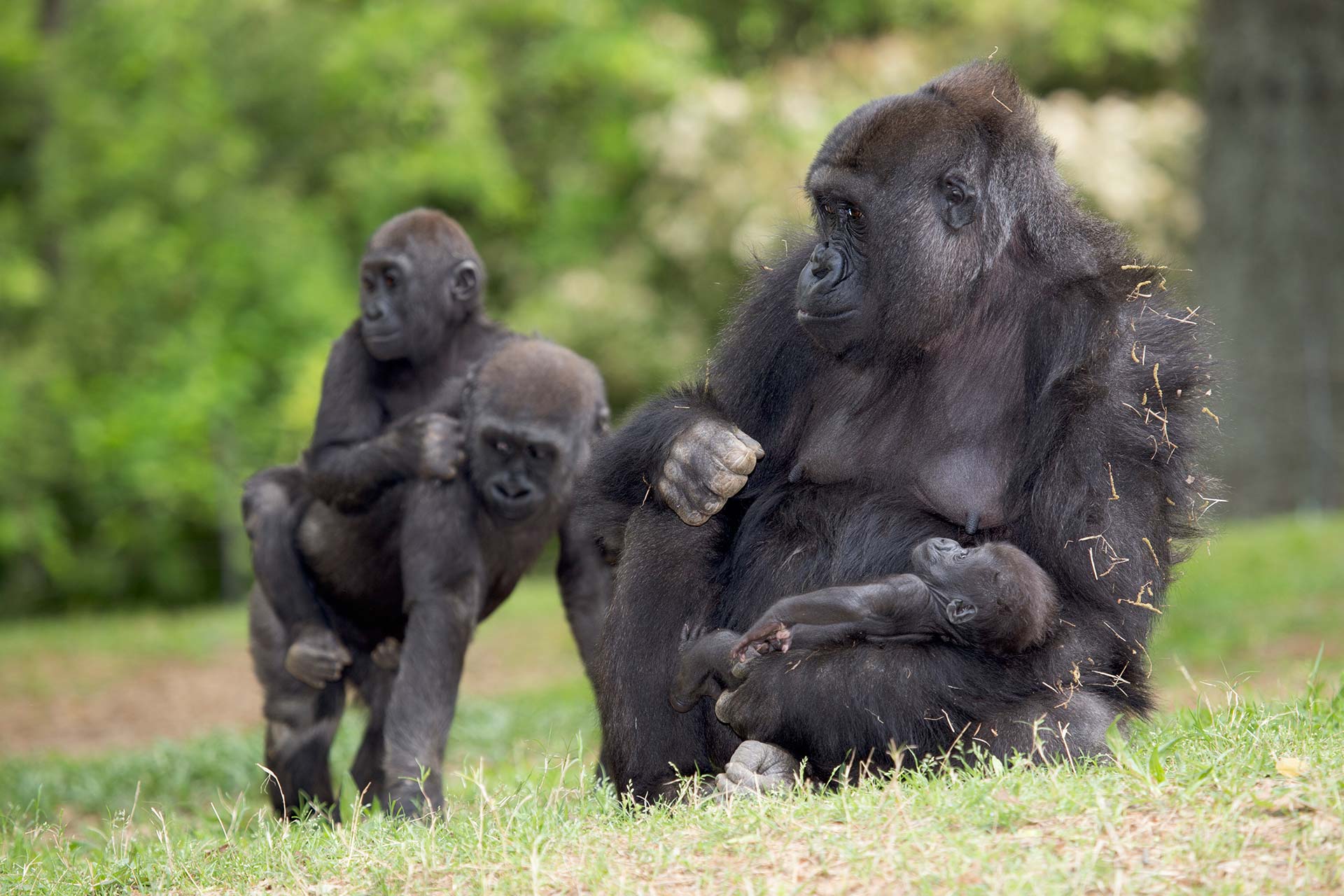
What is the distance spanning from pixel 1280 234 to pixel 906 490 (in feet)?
42.5

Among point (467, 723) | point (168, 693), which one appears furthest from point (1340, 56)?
point (168, 693)

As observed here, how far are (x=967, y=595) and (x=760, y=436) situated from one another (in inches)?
41.6

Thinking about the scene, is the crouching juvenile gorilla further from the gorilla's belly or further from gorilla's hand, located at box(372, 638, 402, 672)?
the gorilla's belly

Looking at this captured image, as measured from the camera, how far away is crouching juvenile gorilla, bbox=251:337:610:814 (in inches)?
209

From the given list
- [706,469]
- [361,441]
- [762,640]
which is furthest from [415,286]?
[762,640]

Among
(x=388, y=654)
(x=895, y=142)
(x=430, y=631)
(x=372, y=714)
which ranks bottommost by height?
(x=372, y=714)

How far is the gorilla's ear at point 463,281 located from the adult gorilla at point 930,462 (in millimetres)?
2004

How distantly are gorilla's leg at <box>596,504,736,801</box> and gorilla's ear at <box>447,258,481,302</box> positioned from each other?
223 cm

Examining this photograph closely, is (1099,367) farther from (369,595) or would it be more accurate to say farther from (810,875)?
(369,595)

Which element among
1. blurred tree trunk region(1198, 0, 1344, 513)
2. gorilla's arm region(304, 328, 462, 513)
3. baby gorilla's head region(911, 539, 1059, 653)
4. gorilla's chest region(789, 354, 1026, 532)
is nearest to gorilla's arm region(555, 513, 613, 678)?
gorilla's arm region(304, 328, 462, 513)

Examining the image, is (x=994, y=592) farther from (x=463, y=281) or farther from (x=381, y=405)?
(x=463, y=281)

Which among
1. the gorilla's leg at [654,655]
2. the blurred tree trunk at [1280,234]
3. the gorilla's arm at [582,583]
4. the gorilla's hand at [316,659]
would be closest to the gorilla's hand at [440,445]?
the gorilla's arm at [582,583]

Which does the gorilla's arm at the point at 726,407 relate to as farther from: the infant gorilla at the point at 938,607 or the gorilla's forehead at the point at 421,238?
the gorilla's forehead at the point at 421,238

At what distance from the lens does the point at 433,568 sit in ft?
17.8
